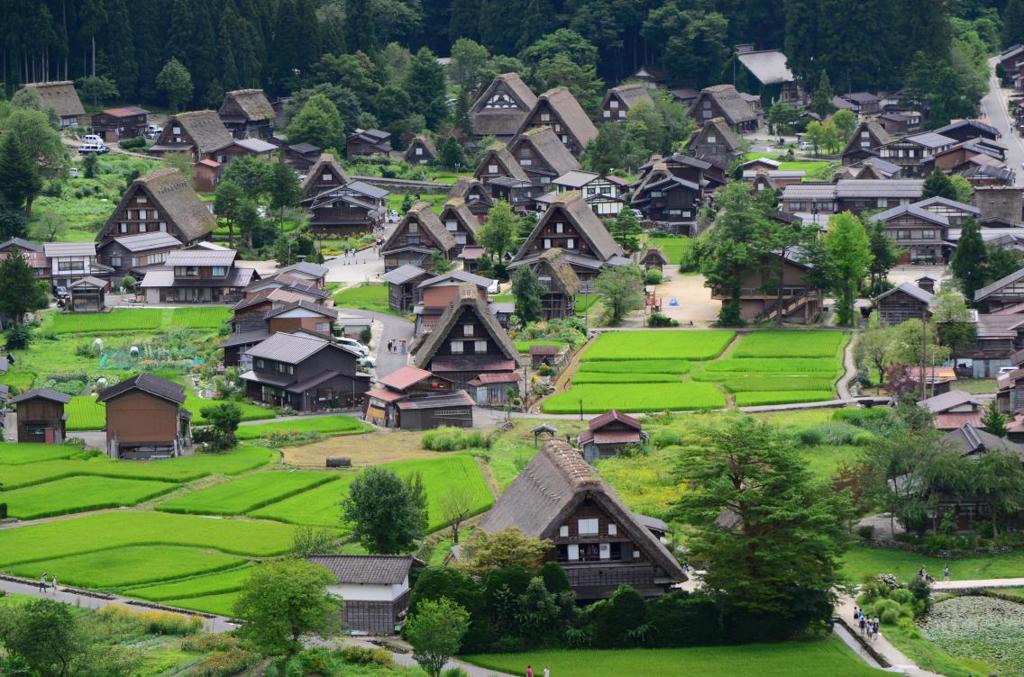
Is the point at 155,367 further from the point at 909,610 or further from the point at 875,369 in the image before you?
the point at 909,610

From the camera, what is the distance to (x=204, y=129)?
100375 millimetres

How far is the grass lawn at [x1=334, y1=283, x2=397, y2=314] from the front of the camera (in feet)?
255

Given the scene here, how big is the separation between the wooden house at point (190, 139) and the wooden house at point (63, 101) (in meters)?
4.24

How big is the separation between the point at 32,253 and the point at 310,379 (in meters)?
19.1

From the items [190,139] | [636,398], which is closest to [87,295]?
[190,139]

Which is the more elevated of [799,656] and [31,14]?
[31,14]

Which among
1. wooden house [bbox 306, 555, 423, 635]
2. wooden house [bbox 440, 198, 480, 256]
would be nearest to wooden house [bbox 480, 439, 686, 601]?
wooden house [bbox 306, 555, 423, 635]

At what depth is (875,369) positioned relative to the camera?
66125 mm

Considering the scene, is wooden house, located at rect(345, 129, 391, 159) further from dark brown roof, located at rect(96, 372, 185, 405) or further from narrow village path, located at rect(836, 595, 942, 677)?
narrow village path, located at rect(836, 595, 942, 677)

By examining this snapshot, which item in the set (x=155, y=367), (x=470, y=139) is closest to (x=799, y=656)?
(x=155, y=367)

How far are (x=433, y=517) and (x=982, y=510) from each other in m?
12.9

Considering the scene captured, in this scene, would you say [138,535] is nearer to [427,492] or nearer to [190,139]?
[427,492]

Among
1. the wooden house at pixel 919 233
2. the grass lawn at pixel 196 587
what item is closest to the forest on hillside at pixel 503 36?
the wooden house at pixel 919 233

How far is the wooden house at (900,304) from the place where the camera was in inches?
2781
